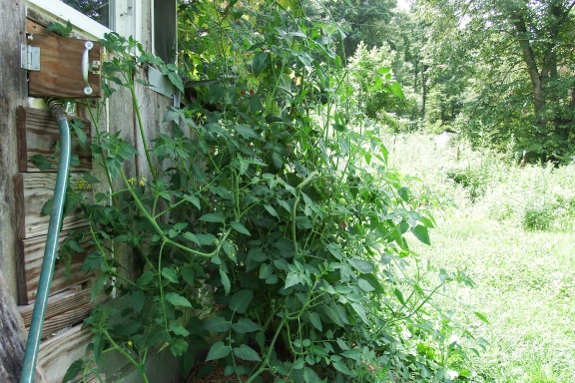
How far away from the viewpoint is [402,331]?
2.69m

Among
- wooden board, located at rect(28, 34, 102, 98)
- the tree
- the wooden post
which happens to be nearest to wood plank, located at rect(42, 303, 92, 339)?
the wooden post

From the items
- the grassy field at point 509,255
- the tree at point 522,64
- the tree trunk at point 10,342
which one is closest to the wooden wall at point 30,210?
the tree trunk at point 10,342

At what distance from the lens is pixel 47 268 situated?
0.92m

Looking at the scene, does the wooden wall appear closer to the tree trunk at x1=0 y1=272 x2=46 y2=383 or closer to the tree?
the tree trunk at x1=0 y1=272 x2=46 y2=383

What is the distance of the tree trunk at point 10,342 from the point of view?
804mm

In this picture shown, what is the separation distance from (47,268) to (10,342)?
0.15 meters

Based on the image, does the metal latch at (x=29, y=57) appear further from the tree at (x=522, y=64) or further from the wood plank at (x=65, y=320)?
the tree at (x=522, y=64)

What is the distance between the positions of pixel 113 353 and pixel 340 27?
5.10 feet

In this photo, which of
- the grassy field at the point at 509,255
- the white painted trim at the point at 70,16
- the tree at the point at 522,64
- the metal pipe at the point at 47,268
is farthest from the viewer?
the tree at the point at 522,64

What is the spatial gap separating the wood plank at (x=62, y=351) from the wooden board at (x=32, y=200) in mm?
329

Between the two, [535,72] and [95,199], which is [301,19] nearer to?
[95,199]

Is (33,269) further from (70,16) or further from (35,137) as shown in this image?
(70,16)

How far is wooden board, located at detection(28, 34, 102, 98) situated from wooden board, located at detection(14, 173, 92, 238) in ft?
0.76

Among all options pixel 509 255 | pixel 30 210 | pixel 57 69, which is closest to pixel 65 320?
pixel 30 210
